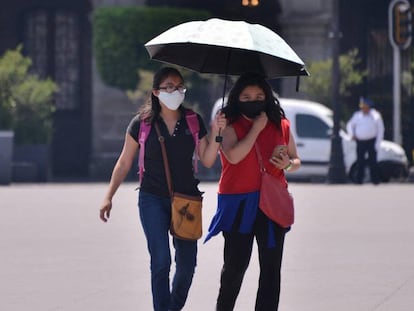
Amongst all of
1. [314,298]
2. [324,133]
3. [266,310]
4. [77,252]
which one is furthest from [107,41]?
[266,310]

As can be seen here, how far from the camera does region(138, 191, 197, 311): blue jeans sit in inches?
354

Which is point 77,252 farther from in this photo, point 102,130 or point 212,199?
point 102,130

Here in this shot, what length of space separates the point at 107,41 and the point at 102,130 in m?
2.56

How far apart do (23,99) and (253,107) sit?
2176 centimetres

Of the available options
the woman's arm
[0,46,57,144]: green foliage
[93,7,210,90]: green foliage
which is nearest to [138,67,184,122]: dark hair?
the woman's arm

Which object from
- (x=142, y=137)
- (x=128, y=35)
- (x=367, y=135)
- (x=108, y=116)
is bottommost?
(x=367, y=135)

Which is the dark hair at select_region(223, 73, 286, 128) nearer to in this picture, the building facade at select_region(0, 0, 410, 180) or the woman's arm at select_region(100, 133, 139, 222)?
the woman's arm at select_region(100, 133, 139, 222)

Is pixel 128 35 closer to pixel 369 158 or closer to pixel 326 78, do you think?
pixel 326 78

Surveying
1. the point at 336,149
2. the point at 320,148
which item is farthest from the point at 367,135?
the point at 320,148

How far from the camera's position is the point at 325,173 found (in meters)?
29.2

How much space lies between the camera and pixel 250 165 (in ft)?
28.3

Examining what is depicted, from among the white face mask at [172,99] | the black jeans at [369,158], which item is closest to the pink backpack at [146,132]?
the white face mask at [172,99]

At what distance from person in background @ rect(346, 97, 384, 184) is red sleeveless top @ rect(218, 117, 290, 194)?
1848cm

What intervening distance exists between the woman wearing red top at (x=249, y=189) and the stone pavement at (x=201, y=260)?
5.47 feet
